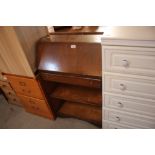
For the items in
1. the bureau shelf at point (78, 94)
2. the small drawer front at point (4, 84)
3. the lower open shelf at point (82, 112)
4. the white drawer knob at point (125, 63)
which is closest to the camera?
the white drawer knob at point (125, 63)

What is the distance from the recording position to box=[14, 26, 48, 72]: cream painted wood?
46.9 inches

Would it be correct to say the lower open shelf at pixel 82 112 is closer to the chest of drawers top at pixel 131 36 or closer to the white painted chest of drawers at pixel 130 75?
the white painted chest of drawers at pixel 130 75

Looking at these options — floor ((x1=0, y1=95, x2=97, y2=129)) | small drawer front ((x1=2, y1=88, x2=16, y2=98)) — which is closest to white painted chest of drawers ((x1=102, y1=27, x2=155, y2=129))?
floor ((x1=0, y1=95, x2=97, y2=129))

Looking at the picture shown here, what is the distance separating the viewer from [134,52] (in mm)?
855

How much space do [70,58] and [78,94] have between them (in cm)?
46

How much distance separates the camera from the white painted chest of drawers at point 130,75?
83 cm

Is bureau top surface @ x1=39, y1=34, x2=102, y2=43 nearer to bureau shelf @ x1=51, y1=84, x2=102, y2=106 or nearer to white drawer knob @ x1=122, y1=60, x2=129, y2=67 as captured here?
white drawer knob @ x1=122, y1=60, x2=129, y2=67

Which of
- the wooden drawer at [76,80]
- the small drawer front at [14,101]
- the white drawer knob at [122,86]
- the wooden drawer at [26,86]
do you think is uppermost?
the white drawer knob at [122,86]

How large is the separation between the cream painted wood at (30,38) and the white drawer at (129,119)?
82 centimetres

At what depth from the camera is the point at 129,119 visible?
1.21 m

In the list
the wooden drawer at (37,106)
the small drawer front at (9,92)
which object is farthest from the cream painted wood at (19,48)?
the small drawer front at (9,92)

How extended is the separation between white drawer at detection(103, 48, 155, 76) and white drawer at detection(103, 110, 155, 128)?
427 mm

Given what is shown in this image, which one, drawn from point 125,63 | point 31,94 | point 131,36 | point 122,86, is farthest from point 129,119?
point 31,94
